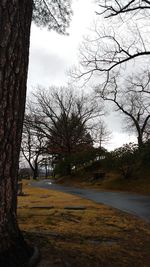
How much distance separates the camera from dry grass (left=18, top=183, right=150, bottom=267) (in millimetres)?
3928

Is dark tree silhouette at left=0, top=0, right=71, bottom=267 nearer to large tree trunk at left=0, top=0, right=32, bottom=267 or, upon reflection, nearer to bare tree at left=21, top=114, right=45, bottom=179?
large tree trunk at left=0, top=0, right=32, bottom=267

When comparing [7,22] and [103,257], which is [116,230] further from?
[7,22]

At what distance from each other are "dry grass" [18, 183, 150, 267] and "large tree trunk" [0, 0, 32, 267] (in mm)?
414

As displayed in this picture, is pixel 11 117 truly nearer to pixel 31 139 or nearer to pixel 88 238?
pixel 88 238

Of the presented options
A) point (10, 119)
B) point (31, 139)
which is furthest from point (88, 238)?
point (31, 139)

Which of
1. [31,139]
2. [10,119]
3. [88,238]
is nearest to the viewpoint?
[10,119]

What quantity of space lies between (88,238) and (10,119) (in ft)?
9.76

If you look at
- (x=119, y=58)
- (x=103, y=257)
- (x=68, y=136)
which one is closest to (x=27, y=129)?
(x=68, y=136)

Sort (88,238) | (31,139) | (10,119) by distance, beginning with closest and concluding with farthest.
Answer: (10,119) → (88,238) → (31,139)

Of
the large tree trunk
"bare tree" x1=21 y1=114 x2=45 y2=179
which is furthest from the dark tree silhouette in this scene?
"bare tree" x1=21 y1=114 x2=45 y2=179

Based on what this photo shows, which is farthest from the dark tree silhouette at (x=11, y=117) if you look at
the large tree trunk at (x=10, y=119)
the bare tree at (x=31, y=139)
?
the bare tree at (x=31, y=139)

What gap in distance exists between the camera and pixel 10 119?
330 centimetres

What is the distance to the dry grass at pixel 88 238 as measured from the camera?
3.93 m

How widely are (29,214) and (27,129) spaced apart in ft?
90.6
